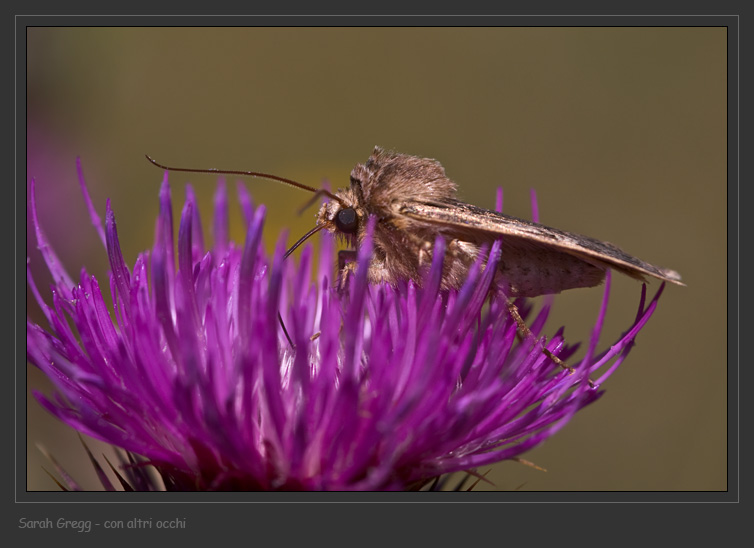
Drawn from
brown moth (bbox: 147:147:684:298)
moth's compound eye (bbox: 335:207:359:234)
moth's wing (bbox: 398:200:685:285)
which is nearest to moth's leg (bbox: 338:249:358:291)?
brown moth (bbox: 147:147:684:298)

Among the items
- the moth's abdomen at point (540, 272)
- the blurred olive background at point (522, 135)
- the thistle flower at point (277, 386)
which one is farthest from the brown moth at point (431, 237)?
the blurred olive background at point (522, 135)

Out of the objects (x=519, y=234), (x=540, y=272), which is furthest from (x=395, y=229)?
(x=540, y=272)

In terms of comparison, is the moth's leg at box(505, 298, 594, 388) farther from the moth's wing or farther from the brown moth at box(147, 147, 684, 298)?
the moth's wing

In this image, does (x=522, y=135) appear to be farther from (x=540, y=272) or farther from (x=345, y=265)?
(x=345, y=265)

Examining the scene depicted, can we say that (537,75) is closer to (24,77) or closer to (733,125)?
(733,125)

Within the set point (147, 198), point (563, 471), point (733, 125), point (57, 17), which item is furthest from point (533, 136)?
point (57, 17)

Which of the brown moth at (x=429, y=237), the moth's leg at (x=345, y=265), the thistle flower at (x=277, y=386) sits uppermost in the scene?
the brown moth at (x=429, y=237)

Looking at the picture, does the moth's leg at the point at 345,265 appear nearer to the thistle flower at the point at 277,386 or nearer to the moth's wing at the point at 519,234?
the thistle flower at the point at 277,386

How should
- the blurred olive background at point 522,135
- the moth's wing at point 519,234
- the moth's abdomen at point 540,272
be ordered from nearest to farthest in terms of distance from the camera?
the moth's wing at point 519,234 → the moth's abdomen at point 540,272 → the blurred olive background at point 522,135
